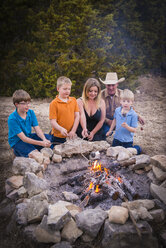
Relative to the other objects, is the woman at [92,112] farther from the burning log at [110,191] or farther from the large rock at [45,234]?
the large rock at [45,234]

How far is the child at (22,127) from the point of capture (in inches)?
108

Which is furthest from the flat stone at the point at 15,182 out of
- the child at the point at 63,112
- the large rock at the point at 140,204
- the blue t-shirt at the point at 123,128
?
the blue t-shirt at the point at 123,128

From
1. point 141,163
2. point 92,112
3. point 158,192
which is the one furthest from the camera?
point 92,112

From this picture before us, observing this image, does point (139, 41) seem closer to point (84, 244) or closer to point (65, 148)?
point (65, 148)

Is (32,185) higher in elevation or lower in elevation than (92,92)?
lower

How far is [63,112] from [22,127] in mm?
760

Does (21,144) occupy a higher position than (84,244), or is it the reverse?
(21,144)

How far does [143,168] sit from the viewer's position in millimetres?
2713

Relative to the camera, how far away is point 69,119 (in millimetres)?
3363

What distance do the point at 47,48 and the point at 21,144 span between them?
6027 millimetres

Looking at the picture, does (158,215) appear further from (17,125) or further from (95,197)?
(17,125)

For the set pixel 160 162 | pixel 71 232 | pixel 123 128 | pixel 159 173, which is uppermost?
pixel 123 128

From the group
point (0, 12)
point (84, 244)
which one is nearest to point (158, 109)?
point (84, 244)

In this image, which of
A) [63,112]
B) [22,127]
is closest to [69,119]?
[63,112]
